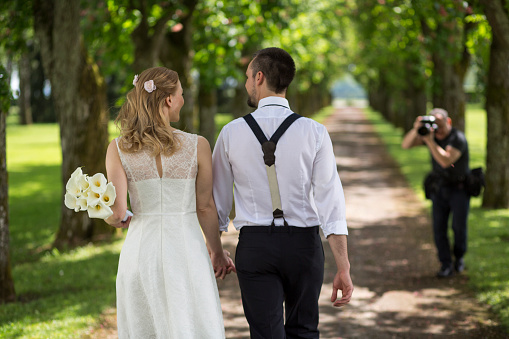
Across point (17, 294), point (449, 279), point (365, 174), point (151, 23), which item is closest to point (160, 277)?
point (17, 294)

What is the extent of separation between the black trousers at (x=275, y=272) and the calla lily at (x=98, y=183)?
2.59 ft

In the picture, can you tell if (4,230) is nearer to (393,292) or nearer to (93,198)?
(93,198)

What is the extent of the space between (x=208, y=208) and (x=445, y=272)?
505 cm

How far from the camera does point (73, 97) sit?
10.1 meters

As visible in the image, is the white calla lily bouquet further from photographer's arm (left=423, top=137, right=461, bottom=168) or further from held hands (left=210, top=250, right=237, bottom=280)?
photographer's arm (left=423, top=137, right=461, bottom=168)

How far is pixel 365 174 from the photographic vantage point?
19.2 metres

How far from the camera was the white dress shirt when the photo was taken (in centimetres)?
336

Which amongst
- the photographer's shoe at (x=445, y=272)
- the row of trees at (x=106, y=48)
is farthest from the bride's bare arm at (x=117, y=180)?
the photographer's shoe at (x=445, y=272)

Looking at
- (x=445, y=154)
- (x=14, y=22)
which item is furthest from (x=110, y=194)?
(x=14, y=22)

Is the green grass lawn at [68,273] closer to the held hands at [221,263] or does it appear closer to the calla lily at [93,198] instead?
the held hands at [221,263]

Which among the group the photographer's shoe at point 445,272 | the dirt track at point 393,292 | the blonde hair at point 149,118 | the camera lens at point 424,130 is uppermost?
the blonde hair at point 149,118

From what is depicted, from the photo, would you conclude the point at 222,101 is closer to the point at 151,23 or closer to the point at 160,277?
the point at 151,23

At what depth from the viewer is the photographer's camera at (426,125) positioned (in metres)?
7.09

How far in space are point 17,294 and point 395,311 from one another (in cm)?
442
